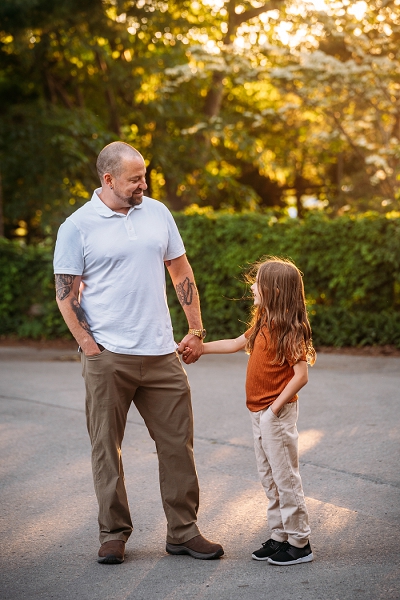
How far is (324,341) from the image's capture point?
10625 mm

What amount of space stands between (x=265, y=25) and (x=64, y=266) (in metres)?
17.8

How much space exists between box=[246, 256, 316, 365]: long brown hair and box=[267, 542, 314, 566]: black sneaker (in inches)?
35.7

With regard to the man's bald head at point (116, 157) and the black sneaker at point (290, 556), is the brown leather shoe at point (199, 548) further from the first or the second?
the man's bald head at point (116, 157)

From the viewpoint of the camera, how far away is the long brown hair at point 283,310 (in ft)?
11.6

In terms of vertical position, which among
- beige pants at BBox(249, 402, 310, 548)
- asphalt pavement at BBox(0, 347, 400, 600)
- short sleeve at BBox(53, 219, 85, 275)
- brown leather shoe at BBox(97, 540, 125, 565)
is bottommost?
asphalt pavement at BBox(0, 347, 400, 600)

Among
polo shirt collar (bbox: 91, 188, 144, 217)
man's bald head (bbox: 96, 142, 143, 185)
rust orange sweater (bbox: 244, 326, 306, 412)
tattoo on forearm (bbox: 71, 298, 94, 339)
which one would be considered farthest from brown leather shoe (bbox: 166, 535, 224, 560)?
man's bald head (bbox: 96, 142, 143, 185)

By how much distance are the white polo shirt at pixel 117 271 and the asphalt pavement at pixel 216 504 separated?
1.08m

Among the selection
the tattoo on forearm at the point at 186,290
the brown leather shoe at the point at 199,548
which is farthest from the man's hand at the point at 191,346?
the brown leather shoe at the point at 199,548

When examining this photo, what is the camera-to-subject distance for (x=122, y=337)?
12.0ft

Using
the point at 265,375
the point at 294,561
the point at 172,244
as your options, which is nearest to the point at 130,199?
the point at 172,244

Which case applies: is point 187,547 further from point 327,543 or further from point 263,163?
point 263,163

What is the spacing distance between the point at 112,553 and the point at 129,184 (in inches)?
71.4

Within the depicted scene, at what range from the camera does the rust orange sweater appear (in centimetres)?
358

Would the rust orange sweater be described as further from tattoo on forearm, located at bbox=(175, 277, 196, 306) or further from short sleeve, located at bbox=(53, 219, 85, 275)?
short sleeve, located at bbox=(53, 219, 85, 275)
